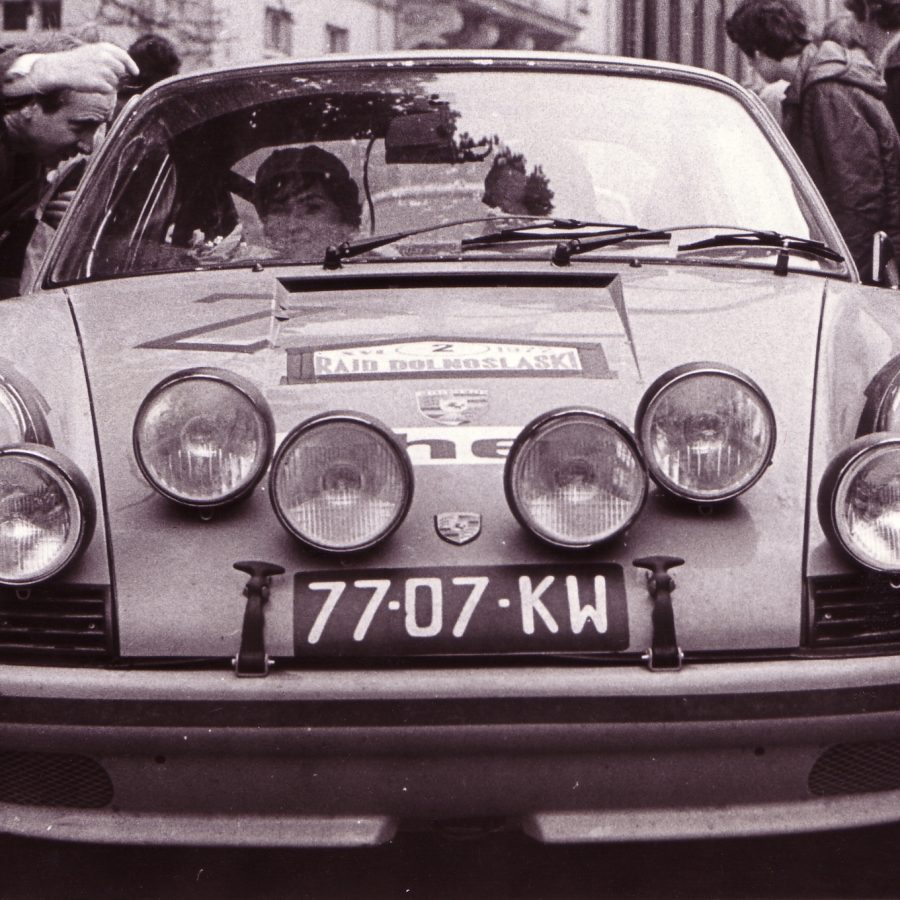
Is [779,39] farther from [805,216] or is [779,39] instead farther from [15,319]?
[15,319]

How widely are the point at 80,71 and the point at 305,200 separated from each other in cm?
112

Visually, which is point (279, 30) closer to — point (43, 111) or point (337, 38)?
point (337, 38)

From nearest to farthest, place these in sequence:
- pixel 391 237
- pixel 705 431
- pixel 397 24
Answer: pixel 705 431 < pixel 391 237 < pixel 397 24

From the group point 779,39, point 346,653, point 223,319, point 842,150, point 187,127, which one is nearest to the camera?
point 346,653

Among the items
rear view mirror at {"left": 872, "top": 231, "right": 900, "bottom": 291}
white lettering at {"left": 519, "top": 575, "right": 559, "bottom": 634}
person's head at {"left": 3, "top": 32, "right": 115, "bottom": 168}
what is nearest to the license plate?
white lettering at {"left": 519, "top": 575, "right": 559, "bottom": 634}

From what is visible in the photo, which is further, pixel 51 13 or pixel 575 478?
pixel 51 13

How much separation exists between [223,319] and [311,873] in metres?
1.07

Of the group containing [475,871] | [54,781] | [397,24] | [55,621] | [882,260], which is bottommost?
[475,871]

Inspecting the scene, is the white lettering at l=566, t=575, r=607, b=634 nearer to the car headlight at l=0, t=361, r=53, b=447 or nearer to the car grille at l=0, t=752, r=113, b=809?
the car grille at l=0, t=752, r=113, b=809

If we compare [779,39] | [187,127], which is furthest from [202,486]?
[779,39]

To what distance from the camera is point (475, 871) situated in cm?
278

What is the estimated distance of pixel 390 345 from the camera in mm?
2891

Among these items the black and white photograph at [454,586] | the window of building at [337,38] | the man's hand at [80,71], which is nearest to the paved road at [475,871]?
the black and white photograph at [454,586]

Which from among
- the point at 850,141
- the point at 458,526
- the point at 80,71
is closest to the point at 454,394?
the point at 458,526
